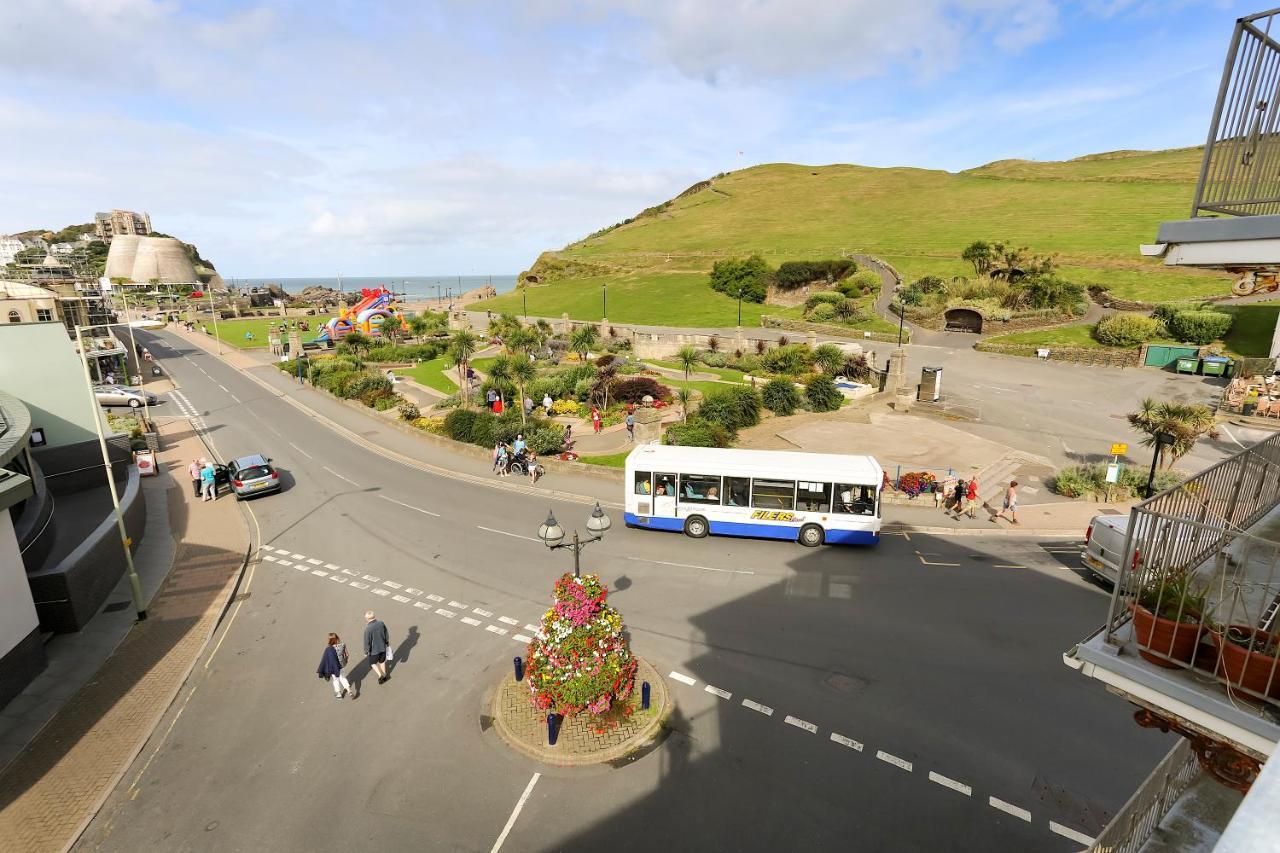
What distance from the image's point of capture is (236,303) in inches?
4651

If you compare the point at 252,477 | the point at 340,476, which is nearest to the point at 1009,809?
the point at 252,477

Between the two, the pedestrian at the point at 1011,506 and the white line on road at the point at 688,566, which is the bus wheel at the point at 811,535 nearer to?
the white line on road at the point at 688,566

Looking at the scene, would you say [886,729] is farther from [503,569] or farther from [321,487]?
[321,487]

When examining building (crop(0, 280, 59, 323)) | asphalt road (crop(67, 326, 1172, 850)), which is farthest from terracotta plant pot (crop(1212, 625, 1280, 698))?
building (crop(0, 280, 59, 323))

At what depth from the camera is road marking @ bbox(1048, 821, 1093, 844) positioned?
9.19 metres

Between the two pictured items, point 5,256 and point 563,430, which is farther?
point 5,256

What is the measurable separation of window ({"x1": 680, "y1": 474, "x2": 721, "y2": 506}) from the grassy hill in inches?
2143

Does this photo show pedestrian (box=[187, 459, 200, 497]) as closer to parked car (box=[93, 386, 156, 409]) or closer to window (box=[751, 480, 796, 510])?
parked car (box=[93, 386, 156, 409])

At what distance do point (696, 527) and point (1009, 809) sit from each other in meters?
11.4

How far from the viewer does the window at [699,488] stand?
1959 cm

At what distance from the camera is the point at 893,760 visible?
1080cm

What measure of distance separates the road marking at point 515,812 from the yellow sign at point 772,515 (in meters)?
11.0

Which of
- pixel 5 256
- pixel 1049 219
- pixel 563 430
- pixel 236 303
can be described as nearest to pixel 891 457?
pixel 563 430

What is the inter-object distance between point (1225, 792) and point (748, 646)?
8.59 metres
